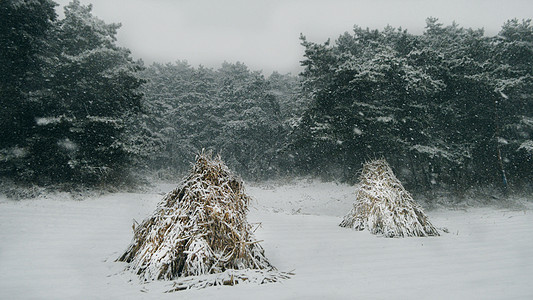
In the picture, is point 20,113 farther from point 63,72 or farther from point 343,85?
point 343,85

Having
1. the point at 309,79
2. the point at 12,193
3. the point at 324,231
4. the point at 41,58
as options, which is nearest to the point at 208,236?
the point at 324,231

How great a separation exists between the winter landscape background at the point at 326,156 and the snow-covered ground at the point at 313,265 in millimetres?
27

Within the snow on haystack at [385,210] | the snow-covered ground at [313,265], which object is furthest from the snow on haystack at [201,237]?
the snow on haystack at [385,210]

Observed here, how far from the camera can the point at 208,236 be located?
2973 millimetres

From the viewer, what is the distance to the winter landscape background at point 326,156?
2930 millimetres

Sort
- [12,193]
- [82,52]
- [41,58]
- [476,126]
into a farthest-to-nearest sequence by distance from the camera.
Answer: [476,126], [82,52], [41,58], [12,193]

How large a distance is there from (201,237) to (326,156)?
21.5m

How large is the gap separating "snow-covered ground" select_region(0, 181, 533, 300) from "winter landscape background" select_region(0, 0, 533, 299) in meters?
0.03

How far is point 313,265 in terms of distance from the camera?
3316 millimetres

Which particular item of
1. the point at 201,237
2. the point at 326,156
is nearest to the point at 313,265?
the point at 201,237

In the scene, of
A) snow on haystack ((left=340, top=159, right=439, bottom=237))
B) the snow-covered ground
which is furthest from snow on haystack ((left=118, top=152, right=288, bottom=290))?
snow on haystack ((left=340, top=159, right=439, bottom=237))

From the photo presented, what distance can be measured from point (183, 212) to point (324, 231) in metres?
3.26

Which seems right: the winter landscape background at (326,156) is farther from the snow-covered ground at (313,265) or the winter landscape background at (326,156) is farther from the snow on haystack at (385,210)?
the snow on haystack at (385,210)

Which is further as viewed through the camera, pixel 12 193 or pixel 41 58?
pixel 41 58
